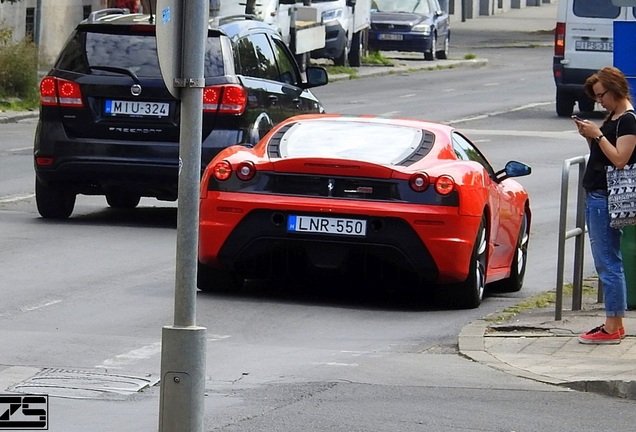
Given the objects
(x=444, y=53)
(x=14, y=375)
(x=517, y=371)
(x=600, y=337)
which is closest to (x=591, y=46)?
(x=600, y=337)

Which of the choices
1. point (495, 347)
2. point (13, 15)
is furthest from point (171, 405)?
point (13, 15)

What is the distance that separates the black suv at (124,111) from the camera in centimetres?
1502

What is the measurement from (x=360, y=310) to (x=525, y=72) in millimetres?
35397

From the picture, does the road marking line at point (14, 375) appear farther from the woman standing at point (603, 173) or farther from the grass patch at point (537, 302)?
the grass patch at point (537, 302)

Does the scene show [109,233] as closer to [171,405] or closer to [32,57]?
[171,405]

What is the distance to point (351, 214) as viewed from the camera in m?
11.4

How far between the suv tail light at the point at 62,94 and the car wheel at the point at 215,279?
3.48m

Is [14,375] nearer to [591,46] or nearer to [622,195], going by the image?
[622,195]

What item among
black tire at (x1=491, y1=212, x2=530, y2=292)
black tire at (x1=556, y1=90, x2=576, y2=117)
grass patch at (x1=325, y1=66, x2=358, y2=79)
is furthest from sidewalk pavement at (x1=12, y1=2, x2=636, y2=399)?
grass patch at (x1=325, y1=66, x2=358, y2=79)

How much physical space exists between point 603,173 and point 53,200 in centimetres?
659

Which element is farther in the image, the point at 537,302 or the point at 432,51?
the point at 432,51

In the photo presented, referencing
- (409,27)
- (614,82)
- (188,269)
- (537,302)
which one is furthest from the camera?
(409,27)

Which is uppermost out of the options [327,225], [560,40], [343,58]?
[327,225]

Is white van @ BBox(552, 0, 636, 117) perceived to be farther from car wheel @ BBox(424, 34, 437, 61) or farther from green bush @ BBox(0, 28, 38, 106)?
car wheel @ BBox(424, 34, 437, 61)
